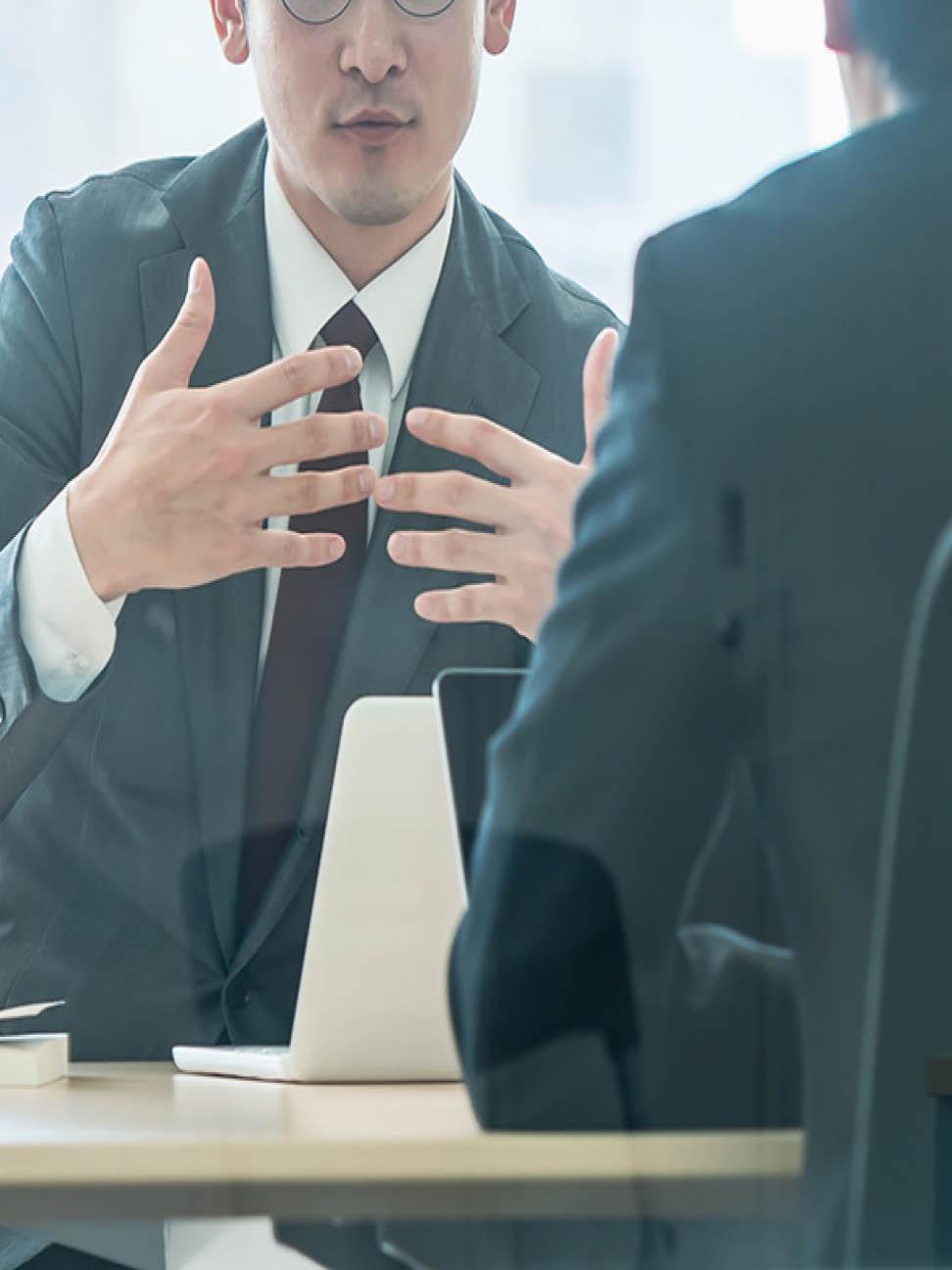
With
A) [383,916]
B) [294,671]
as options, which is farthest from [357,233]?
[383,916]

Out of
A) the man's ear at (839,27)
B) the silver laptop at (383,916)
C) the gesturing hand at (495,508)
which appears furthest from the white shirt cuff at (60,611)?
the man's ear at (839,27)

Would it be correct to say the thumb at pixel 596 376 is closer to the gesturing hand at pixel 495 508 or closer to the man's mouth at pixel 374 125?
the gesturing hand at pixel 495 508

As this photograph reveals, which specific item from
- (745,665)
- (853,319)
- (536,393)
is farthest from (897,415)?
(536,393)

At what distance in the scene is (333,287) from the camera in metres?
1.68

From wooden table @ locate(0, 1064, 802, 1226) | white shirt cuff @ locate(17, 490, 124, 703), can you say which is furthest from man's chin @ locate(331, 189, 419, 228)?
wooden table @ locate(0, 1064, 802, 1226)

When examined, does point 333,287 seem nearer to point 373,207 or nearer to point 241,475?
point 373,207

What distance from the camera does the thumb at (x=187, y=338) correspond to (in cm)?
163

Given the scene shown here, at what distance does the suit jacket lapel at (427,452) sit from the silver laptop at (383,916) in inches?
10.2

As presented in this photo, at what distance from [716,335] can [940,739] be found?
1.06 feet

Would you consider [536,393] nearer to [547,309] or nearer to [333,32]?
[547,309]

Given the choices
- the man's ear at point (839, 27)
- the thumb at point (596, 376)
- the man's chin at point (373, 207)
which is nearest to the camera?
the man's ear at point (839, 27)

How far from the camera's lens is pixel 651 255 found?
127 centimetres

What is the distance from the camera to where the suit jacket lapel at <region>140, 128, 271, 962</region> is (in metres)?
1.63

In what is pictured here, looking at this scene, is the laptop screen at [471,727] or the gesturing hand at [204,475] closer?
the laptop screen at [471,727]
